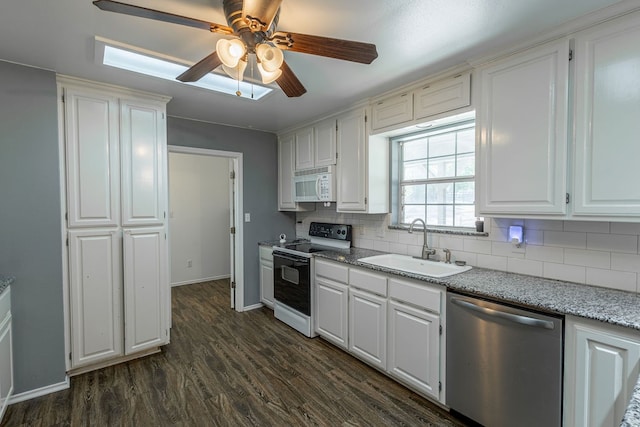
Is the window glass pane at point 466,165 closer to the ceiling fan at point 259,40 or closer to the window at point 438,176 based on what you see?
the window at point 438,176

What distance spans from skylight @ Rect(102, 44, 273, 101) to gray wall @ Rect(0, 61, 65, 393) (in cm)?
55

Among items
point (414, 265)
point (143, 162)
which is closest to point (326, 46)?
point (414, 265)

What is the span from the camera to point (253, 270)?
3912mm

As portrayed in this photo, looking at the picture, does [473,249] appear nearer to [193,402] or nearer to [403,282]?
[403,282]

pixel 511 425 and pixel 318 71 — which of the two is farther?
pixel 318 71

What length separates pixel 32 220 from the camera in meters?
2.14

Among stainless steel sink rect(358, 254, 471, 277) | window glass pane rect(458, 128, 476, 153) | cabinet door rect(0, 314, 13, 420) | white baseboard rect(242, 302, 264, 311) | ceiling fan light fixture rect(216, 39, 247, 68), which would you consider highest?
ceiling fan light fixture rect(216, 39, 247, 68)

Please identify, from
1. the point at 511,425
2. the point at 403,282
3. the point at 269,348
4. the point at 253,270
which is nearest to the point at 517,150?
the point at 403,282

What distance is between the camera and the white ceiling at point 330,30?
148cm

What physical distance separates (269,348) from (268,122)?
→ 8.17ft

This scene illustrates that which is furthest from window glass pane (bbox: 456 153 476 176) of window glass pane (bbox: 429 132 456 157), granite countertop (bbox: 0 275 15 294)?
granite countertop (bbox: 0 275 15 294)

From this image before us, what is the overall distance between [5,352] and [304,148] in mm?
3005

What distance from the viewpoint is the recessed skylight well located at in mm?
1889

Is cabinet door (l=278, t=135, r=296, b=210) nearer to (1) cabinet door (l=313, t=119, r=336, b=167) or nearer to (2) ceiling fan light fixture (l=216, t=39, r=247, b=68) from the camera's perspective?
(1) cabinet door (l=313, t=119, r=336, b=167)
